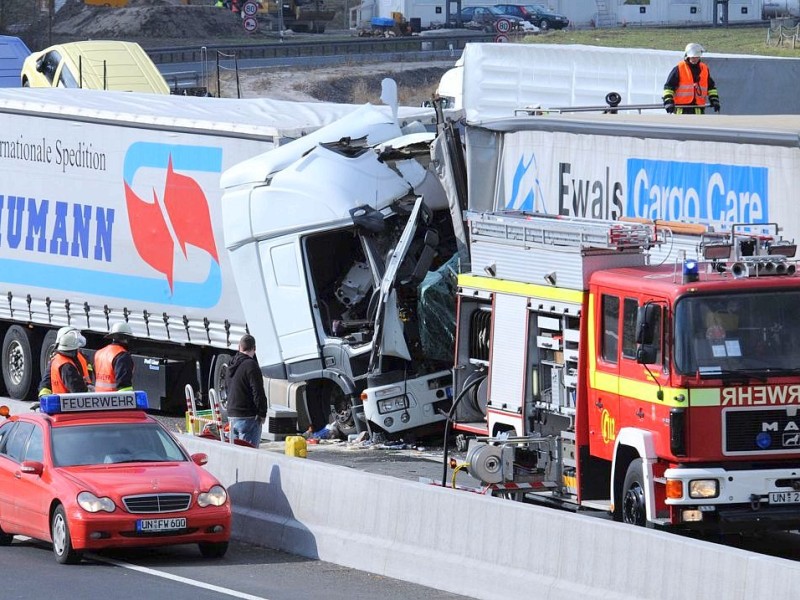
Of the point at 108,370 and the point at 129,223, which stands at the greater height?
the point at 129,223

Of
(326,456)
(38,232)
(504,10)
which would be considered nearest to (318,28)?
(504,10)

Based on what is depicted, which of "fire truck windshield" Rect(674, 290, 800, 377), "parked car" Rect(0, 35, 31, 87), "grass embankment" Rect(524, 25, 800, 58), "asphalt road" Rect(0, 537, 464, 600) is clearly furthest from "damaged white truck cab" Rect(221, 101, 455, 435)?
"grass embankment" Rect(524, 25, 800, 58)

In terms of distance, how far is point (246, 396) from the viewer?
17031 mm

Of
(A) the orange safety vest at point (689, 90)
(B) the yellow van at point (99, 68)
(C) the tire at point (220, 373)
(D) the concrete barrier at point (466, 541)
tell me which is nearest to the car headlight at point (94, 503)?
(D) the concrete barrier at point (466, 541)

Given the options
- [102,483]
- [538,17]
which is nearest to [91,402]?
[102,483]

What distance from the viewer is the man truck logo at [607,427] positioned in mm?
13758

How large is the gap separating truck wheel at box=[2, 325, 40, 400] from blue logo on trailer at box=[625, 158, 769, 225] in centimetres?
1036

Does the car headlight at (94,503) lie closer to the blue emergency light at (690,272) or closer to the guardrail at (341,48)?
the blue emergency light at (690,272)

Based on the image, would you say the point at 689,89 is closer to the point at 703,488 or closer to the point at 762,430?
the point at 762,430

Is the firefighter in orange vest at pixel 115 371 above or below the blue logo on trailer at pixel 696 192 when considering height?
below

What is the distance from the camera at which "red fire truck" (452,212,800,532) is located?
12688 mm

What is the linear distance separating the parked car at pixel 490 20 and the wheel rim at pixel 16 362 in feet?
193

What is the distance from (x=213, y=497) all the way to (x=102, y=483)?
86cm

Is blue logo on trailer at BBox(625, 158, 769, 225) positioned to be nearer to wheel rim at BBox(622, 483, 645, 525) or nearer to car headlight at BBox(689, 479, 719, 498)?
wheel rim at BBox(622, 483, 645, 525)
